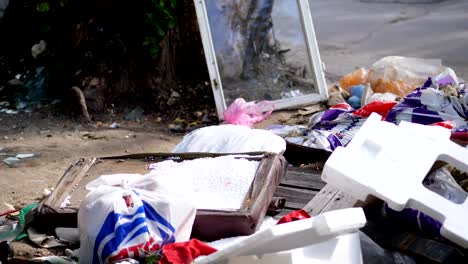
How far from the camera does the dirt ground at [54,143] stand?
13.4 feet

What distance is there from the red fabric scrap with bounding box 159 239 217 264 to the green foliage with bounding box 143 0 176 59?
3.31 m

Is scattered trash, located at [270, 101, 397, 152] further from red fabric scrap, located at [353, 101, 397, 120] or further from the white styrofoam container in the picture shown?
the white styrofoam container

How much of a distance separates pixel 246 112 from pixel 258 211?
250 cm

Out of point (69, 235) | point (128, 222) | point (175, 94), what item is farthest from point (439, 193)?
point (175, 94)

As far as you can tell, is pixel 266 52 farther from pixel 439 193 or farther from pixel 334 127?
pixel 439 193

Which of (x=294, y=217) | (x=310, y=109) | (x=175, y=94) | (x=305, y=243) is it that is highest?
(x=305, y=243)

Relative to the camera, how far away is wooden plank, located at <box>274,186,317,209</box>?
2.76m

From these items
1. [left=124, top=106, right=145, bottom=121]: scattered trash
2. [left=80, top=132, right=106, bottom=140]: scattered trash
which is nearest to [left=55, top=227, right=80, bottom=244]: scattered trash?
[left=80, top=132, right=106, bottom=140]: scattered trash

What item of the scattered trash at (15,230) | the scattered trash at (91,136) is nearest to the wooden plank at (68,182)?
the scattered trash at (15,230)

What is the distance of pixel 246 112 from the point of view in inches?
195

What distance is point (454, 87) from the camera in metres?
3.92

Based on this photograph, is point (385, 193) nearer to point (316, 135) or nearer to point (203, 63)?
point (316, 135)

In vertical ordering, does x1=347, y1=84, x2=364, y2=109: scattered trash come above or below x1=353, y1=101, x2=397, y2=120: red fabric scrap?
below

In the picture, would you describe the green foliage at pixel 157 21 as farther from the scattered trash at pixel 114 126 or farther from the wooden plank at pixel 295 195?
the wooden plank at pixel 295 195
